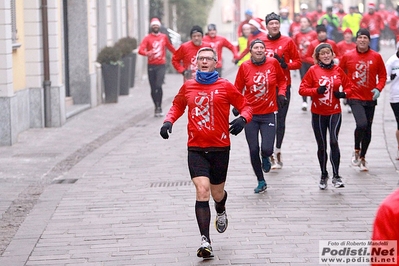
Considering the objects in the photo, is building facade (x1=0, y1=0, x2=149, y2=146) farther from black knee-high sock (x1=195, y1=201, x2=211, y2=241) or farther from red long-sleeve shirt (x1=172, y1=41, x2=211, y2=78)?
black knee-high sock (x1=195, y1=201, x2=211, y2=241)

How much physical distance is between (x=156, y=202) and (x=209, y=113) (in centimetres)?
234

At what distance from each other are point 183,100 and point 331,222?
Answer: 1.86m

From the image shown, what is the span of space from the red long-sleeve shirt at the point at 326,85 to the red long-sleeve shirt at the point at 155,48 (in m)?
7.87

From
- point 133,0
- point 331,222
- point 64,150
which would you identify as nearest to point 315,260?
point 331,222

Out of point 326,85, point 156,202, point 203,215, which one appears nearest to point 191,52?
point 326,85

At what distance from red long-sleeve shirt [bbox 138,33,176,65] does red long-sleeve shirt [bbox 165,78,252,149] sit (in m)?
10.3

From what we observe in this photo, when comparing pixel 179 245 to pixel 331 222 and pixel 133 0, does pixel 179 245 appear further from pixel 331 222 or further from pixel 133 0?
pixel 133 0

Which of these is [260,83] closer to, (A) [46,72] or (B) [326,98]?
(B) [326,98]

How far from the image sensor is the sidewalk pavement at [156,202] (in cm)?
748

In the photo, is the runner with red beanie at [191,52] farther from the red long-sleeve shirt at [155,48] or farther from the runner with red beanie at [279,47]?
the runner with red beanie at [279,47]

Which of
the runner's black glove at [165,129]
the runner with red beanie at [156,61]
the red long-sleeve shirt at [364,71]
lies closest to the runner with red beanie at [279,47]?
the red long-sleeve shirt at [364,71]

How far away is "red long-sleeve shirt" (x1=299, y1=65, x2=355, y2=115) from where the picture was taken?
10023mm

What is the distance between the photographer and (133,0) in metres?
27.3

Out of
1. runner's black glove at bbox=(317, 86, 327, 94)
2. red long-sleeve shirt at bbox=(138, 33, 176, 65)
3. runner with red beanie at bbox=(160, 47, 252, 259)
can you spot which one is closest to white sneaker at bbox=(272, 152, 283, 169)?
runner's black glove at bbox=(317, 86, 327, 94)
